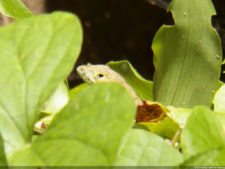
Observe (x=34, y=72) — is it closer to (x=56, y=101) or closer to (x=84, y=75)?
(x=56, y=101)

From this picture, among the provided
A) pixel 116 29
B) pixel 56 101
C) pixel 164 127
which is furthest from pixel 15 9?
pixel 116 29

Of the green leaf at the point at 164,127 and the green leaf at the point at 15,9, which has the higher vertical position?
the green leaf at the point at 15,9

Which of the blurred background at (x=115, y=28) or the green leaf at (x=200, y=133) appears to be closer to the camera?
the green leaf at (x=200, y=133)

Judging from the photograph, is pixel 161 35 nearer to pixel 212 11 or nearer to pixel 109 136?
pixel 212 11

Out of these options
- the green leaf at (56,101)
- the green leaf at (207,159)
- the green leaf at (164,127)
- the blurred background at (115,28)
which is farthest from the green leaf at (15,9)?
the blurred background at (115,28)

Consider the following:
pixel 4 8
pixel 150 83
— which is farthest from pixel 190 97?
pixel 4 8

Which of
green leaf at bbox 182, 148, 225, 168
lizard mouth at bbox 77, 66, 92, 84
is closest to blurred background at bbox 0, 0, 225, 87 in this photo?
lizard mouth at bbox 77, 66, 92, 84

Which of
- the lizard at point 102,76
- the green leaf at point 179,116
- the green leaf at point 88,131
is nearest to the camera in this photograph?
the green leaf at point 88,131

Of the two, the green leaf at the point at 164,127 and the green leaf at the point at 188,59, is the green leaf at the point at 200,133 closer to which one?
the green leaf at the point at 164,127

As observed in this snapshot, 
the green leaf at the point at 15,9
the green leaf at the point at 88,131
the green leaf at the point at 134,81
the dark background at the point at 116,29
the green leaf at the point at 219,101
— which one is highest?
the green leaf at the point at 88,131

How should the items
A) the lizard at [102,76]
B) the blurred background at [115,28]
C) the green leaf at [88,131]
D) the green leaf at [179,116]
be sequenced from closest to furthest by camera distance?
the green leaf at [88,131], the green leaf at [179,116], the lizard at [102,76], the blurred background at [115,28]
